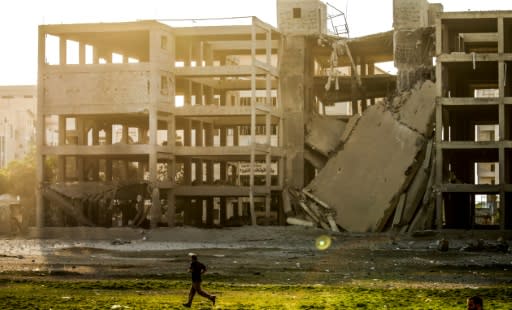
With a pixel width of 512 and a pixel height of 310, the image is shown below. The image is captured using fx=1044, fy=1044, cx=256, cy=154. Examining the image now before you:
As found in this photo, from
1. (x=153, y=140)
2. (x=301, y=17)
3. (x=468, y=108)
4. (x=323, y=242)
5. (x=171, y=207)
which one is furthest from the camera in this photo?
(x=301, y=17)

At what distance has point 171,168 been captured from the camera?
63531 mm

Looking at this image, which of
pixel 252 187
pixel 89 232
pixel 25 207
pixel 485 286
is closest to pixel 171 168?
pixel 252 187

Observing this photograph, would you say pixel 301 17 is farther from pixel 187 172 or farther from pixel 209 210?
pixel 209 210

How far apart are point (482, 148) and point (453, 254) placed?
1639 centimetres

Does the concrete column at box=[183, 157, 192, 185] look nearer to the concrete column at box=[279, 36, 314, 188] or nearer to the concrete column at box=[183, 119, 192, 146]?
the concrete column at box=[183, 119, 192, 146]

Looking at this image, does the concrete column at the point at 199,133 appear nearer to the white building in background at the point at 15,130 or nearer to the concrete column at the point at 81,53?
the concrete column at the point at 81,53

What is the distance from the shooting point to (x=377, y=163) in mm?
56531

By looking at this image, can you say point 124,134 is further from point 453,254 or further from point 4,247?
point 453,254

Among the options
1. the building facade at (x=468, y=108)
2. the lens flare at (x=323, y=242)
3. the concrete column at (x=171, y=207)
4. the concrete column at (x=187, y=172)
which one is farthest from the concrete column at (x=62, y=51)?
the building facade at (x=468, y=108)

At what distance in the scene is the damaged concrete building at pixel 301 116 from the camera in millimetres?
55688

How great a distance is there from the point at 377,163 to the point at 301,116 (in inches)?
373

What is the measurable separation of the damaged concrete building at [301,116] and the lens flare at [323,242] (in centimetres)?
323

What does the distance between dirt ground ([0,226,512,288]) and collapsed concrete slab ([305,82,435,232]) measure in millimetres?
2568

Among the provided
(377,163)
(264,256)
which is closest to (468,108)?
(377,163)
